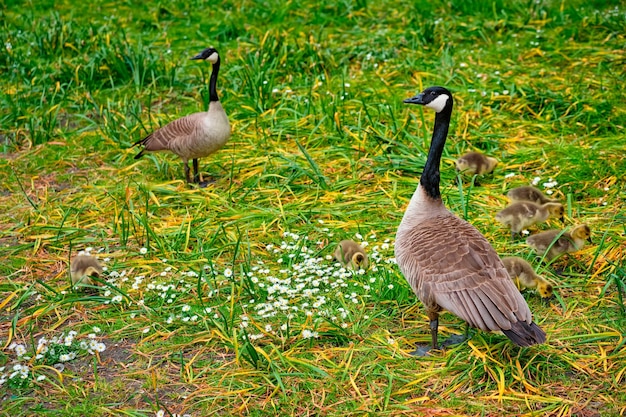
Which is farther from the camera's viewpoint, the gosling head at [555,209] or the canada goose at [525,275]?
the gosling head at [555,209]

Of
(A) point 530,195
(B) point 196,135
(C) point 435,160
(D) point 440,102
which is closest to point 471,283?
(C) point 435,160

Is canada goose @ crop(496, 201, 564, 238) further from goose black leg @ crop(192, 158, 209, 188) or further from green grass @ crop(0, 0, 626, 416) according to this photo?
goose black leg @ crop(192, 158, 209, 188)

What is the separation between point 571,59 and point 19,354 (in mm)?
6696

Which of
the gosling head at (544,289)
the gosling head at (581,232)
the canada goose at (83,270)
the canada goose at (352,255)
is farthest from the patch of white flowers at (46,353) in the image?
the gosling head at (581,232)

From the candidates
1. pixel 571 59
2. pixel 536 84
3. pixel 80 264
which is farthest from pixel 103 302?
pixel 571 59

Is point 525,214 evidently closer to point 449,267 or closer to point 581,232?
point 581,232

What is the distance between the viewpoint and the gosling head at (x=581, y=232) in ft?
17.5

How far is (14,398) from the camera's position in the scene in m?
4.42

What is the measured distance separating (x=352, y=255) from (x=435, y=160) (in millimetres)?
1012

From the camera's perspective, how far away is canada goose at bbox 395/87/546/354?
4168 millimetres

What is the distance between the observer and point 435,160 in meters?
4.93

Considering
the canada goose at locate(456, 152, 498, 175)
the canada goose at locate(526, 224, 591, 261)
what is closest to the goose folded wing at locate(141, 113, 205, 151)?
the canada goose at locate(456, 152, 498, 175)

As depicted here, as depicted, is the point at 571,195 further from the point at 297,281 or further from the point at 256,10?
the point at 256,10

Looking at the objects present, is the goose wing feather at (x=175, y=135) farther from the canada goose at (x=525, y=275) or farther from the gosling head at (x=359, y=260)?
the canada goose at (x=525, y=275)
